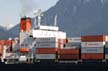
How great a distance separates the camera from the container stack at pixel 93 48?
45562 millimetres

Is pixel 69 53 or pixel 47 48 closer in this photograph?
pixel 69 53

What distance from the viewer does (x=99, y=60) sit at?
1785 inches

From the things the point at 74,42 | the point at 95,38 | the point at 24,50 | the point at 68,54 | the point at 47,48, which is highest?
the point at 95,38

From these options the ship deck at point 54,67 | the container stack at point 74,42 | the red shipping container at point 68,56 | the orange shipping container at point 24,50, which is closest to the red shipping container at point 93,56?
the ship deck at point 54,67

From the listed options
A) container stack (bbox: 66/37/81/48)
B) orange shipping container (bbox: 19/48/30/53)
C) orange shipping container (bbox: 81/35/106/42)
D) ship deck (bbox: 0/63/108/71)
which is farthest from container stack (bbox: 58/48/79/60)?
orange shipping container (bbox: 19/48/30/53)

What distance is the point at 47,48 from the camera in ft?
158

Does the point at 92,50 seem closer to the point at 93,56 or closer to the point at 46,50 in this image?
the point at 93,56

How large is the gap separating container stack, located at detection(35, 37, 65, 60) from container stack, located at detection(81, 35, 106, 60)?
3.78m

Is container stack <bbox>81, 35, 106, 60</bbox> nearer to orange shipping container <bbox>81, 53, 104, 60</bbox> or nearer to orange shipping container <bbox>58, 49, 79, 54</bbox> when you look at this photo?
orange shipping container <bbox>81, 53, 104, 60</bbox>

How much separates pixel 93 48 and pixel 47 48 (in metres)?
6.23

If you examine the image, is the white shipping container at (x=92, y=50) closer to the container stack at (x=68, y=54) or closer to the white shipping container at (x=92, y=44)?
the white shipping container at (x=92, y=44)

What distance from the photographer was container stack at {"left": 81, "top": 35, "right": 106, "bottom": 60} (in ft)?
149

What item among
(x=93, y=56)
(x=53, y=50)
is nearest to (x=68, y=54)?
(x=53, y=50)

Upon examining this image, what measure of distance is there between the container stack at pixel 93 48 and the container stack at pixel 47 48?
3.78 m
